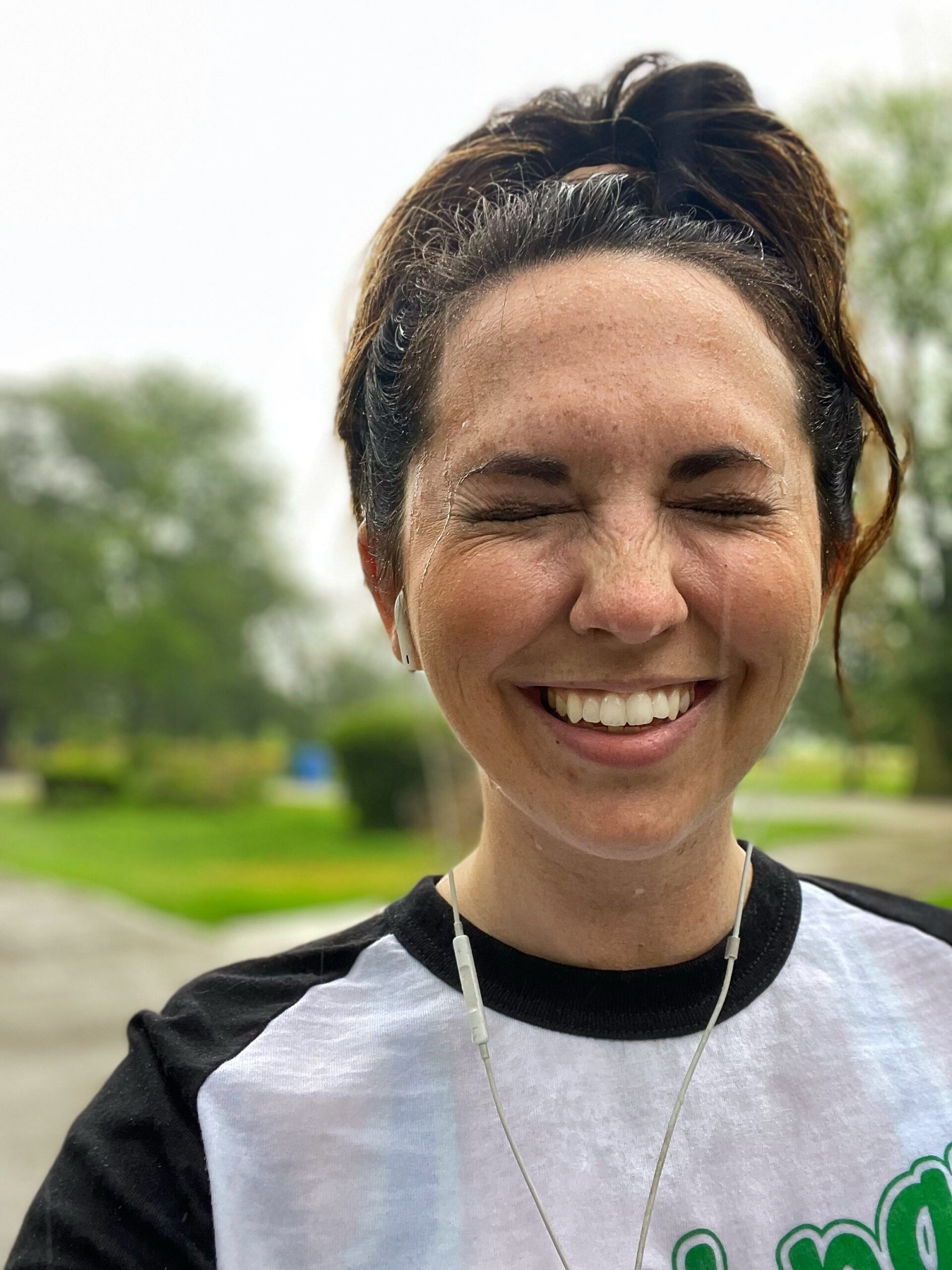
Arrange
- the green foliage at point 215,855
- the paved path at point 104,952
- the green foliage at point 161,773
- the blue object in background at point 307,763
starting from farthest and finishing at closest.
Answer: the blue object in background at point 307,763 → the green foliage at point 161,773 → the green foliage at point 215,855 → the paved path at point 104,952

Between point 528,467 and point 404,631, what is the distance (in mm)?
251

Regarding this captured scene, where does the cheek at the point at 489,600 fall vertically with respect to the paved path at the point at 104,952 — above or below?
above

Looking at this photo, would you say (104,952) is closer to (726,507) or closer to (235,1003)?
(235,1003)

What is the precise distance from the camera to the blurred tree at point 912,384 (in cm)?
482

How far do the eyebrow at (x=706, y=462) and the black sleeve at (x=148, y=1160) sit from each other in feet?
2.22

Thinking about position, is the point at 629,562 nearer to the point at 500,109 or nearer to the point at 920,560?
the point at 500,109

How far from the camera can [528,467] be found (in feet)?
3.75

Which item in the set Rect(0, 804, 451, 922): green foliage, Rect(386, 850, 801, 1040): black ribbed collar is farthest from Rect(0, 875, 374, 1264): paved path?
Rect(386, 850, 801, 1040): black ribbed collar

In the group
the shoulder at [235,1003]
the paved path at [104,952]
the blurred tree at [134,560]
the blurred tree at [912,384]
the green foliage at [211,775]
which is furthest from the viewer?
the blurred tree at [134,560]

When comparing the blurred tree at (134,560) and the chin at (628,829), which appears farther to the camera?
the blurred tree at (134,560)

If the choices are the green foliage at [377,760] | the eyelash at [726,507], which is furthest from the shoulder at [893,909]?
the green foliage at [377,760]

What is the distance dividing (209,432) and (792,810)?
22.4 m

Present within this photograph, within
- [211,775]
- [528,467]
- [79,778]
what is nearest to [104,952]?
[528,467]

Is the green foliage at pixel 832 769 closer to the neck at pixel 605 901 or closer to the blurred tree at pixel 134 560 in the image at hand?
the neck at pixel 605 901
